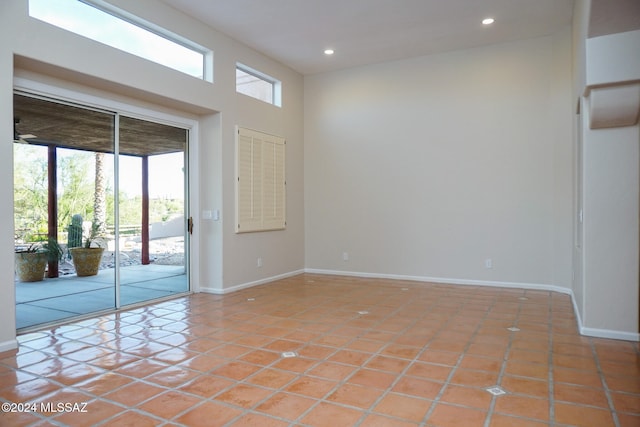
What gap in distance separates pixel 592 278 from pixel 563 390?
57.4 inches

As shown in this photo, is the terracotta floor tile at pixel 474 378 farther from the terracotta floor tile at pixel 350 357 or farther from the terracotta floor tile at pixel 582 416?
the terracotta floor tile at pixel 350 357

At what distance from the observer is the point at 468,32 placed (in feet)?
17.8

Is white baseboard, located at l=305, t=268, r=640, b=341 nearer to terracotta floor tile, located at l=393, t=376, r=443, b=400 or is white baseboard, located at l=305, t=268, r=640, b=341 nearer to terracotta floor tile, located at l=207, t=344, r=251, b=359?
terracotta floor tile, located at l=393, t=376, r=443, b=400

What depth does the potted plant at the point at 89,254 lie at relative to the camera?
4.31 metres

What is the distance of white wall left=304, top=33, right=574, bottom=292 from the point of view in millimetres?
5562

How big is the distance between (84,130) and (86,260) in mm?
1393

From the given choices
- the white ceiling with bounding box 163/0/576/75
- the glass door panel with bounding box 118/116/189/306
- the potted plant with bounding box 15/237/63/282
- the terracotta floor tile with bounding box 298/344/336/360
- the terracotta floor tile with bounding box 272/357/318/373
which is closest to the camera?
the terracotta floor tile with bounding box 272/357/318/373

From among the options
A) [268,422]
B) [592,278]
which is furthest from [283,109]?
[268,422]

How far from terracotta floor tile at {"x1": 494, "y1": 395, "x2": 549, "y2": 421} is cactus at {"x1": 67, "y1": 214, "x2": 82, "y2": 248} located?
164 inches

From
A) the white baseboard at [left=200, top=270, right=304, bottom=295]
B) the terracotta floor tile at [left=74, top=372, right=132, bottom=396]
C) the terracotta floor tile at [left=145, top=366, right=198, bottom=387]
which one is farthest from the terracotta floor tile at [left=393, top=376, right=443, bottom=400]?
the white baseboard at [left=200, top=270, right=304, bottom=295]

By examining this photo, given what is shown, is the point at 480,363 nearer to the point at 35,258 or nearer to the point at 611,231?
the point at 611,231

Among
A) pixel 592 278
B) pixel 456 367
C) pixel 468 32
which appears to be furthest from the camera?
pixel 468 32

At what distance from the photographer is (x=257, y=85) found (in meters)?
6.37

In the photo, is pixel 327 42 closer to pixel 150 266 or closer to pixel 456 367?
pixel 150 266
